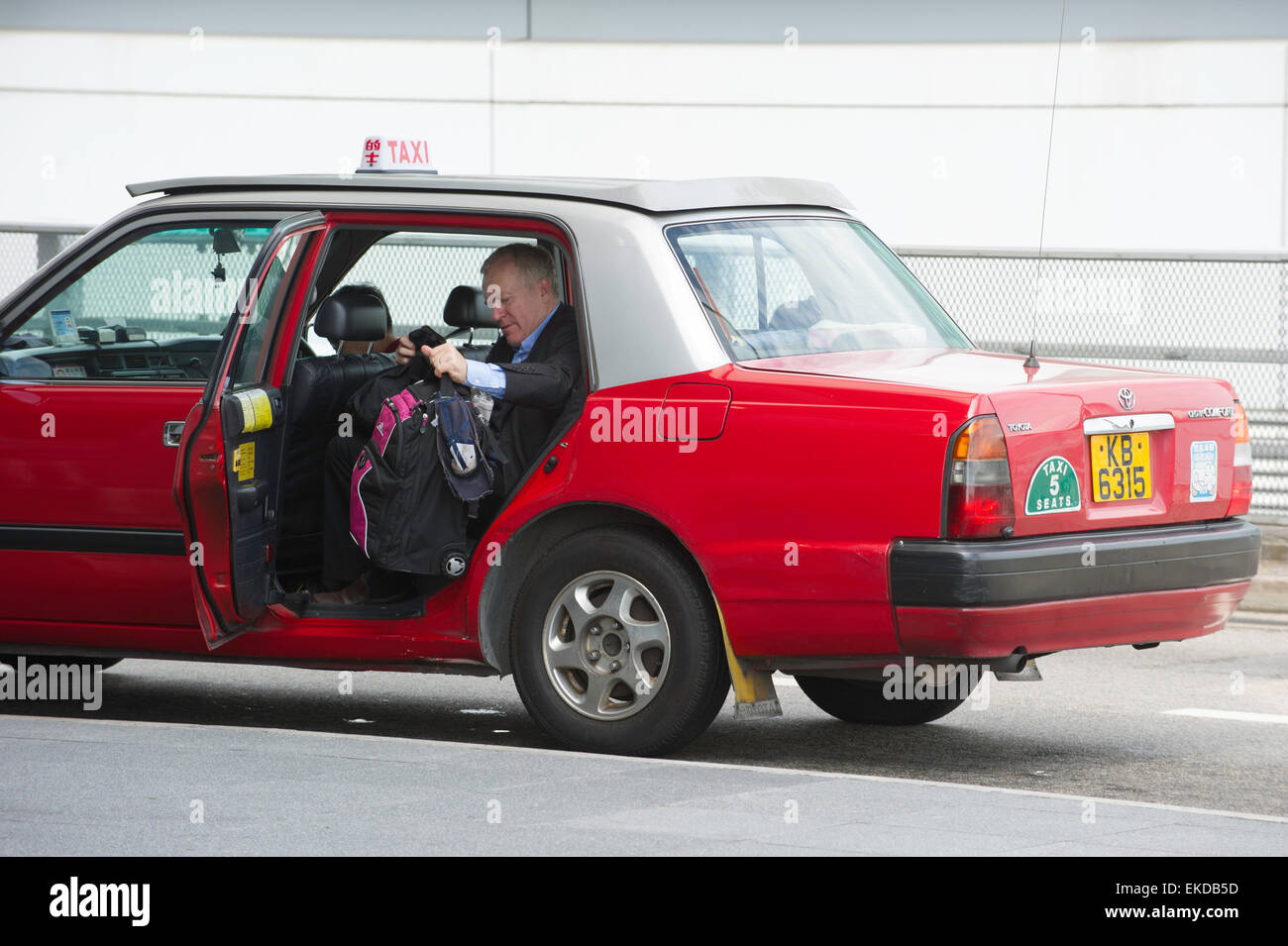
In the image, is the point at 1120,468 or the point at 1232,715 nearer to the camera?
the point at 1120,468

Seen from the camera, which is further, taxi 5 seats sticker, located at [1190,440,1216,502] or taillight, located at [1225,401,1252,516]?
taillight, located at [1225,401,1252,516]

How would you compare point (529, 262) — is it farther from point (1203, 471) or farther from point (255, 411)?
point (1203, 471)

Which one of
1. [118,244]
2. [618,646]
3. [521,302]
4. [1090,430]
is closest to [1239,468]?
[1090,430]

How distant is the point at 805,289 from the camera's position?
6.62 metres

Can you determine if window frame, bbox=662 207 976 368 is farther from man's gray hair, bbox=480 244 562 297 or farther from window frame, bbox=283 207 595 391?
man's gray hair, bbox=480 244 562 297

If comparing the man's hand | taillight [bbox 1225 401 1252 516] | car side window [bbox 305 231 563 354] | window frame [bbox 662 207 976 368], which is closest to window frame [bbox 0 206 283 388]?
the man's hand

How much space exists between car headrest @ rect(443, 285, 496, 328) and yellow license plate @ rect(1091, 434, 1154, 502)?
223 centimetres

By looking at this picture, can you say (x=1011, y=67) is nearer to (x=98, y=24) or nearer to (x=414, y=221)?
(x=98, y=24)

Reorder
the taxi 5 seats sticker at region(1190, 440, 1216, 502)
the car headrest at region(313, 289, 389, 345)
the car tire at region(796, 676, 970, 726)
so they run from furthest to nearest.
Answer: the car tire at region(796, 676, 970, 726) → the car headrest at region(313, 289, 389, 345) → the taxi 5 seats sticker at region(1190, 440, 1216, 502)

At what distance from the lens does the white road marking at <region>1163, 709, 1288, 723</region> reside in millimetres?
7738

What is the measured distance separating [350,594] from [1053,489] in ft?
8.27

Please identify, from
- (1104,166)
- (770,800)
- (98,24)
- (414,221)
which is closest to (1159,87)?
(1104,166)

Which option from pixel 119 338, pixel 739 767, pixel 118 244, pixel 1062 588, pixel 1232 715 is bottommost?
pixel 1232 715

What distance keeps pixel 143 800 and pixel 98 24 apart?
1634 centimetres
